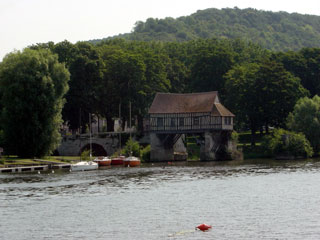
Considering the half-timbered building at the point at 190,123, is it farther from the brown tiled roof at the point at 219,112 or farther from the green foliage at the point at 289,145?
the green foliage at the point at 289,145

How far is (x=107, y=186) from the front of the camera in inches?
2539

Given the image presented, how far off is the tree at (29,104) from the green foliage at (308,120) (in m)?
37.9

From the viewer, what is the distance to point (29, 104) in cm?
8994

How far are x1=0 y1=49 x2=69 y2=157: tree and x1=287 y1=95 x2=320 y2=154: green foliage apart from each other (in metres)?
37.9

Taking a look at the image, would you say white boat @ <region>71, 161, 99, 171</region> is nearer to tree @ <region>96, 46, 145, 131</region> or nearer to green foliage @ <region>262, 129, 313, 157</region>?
tree @ <region>96, 46, 145, 131</region>

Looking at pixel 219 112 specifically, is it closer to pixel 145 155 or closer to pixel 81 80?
pixel 145 155

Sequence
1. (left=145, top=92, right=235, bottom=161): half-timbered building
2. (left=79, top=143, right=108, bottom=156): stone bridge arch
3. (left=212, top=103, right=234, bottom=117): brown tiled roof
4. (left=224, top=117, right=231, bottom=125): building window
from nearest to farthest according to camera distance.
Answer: (left=145, top=92, right=235, bottom=161): half-timbered building, (left=212, top=103, right=234, bottom=117): brown tiled roof, (left=224, top=117, right=231, bottom=125): building window, (left=79, top=143, right=108, bottom=156): stone bridge arch

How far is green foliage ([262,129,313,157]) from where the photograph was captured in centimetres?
10162

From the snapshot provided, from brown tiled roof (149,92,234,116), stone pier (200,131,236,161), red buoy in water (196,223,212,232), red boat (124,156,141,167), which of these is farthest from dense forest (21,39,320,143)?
red buoy in water (196,223,212,232)

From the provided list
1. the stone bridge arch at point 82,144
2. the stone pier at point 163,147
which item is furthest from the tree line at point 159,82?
the stone pier at point 163,147

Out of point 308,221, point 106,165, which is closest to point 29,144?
point 106,165

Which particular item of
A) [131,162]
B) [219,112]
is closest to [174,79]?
[219,112]

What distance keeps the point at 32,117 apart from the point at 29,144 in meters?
3.90

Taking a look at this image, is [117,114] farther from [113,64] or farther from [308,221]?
[308,221]
